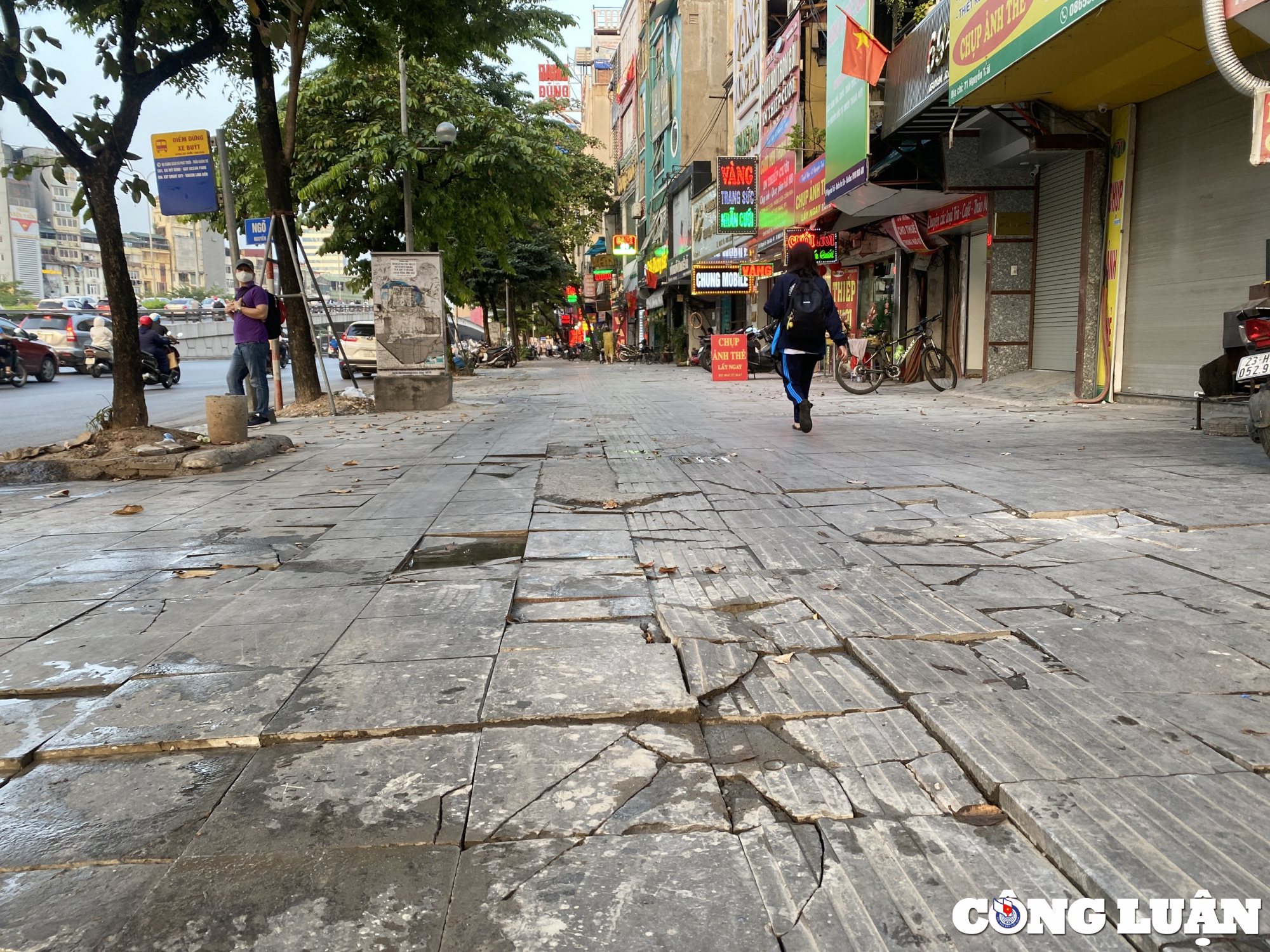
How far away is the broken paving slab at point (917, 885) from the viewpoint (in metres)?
1.58

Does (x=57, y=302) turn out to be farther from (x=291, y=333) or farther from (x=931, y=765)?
(x=931, y=765)

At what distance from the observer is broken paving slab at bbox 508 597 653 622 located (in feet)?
11.0

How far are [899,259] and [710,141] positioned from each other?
19767mm

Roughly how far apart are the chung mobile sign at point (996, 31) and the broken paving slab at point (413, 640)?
7.86 meters

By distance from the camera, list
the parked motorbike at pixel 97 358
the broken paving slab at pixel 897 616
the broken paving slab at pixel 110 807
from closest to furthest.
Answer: the broken paving slab at pixel 110 807
the broken paving slab at pixel 897 616
the parked motorbike at pixel 97 358

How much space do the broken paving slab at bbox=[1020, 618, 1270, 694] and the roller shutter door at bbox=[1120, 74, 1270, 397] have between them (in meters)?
7.70

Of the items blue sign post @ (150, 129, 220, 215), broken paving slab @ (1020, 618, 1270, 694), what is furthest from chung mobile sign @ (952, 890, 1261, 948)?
blue sign post @ (150, 129, 220, 215)

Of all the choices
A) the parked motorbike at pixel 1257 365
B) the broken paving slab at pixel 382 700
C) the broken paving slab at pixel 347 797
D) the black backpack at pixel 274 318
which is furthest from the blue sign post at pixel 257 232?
the broken paving slab at pixel 347 797

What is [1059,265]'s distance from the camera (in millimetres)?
13336

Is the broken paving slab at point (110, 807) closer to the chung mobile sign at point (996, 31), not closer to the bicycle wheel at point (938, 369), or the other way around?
the chung mobile sign at point (996, 31)

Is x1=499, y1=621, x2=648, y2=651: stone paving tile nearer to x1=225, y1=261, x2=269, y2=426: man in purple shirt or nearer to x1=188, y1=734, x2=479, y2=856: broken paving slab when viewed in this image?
x1=188, y1=734, x2=479, y2=856: broken paving slab

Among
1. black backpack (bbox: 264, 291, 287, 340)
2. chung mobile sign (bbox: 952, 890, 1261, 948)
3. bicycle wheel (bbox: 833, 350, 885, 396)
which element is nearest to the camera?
chung mobile sign (bbox: 952, 890, 1261, 948)

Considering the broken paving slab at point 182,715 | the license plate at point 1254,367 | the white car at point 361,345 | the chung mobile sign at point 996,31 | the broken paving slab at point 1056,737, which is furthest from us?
the white car at point 361,345

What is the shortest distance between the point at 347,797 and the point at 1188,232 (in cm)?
1096
